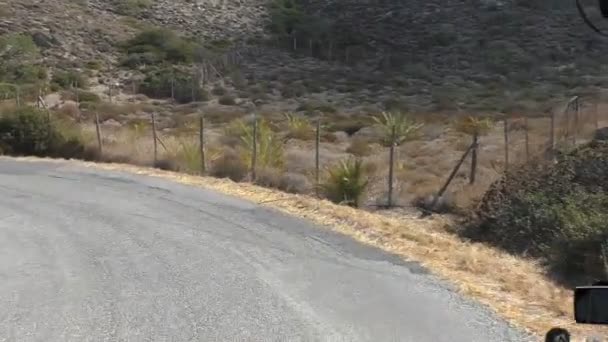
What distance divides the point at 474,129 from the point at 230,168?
666cm


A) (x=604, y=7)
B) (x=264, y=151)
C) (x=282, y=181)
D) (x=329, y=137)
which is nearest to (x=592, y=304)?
(x=604, y=7)

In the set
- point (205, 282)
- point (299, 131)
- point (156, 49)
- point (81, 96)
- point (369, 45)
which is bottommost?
point (299, 131)

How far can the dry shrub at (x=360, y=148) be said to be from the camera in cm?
2754

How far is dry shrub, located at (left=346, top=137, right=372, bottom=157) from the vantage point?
27.5 meters

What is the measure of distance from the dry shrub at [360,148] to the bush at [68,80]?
83.2 ft

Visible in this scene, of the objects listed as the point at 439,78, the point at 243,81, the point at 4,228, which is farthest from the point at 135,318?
the point at 439,78

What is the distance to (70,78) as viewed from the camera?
52.1m

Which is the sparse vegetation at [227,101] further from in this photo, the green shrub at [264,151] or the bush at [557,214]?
the bush at [557,214]

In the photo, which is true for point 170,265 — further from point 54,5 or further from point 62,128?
point 54,5

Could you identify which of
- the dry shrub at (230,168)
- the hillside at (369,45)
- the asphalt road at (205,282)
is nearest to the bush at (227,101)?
the hillside at (369,45)

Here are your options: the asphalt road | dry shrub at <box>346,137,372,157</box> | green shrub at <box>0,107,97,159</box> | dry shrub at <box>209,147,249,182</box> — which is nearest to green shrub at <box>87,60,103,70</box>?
dry shrub at <box>346,137,372,157</box>

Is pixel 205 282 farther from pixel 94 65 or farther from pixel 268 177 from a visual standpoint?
pixel 94 65

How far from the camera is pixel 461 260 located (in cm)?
1166

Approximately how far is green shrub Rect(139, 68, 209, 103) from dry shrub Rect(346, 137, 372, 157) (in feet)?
77.1
